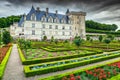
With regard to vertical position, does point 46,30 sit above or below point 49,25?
below

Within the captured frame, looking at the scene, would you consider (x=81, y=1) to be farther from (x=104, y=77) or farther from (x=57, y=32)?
(x=57, y=32)

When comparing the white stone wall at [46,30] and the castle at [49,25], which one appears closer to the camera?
the white stone wall at [46,30]

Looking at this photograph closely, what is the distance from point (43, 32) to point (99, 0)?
3351cm

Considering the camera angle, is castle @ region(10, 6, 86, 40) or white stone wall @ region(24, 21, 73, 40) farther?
castle @ region(10, 6, 86, 40)

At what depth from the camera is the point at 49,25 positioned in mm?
49844

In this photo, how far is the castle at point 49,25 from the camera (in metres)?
45.4

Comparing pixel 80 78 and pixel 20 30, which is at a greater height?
pixel 20 30

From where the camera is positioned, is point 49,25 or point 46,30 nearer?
point 46,30

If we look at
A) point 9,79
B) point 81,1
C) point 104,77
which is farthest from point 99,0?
point 9,79

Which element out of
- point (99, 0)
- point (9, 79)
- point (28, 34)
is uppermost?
Answer: point (99, 0)

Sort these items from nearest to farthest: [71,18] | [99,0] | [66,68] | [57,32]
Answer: [66,68] < [99,0] < [57,32] < [71,18]

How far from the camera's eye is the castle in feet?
149

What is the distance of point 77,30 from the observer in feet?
188

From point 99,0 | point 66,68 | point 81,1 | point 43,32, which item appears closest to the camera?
point 66,68
